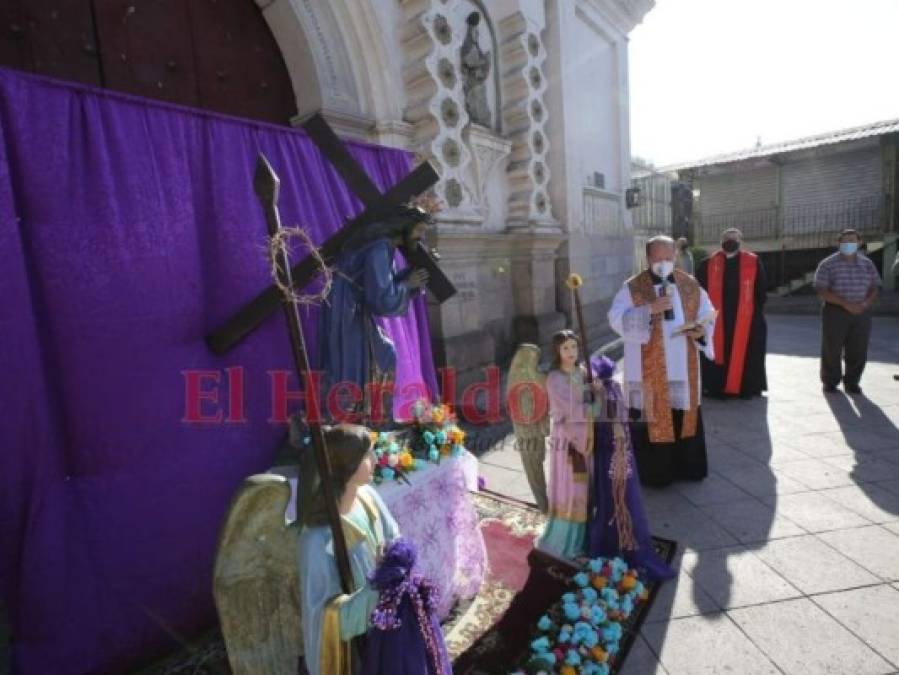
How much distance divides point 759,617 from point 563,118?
24.6ft

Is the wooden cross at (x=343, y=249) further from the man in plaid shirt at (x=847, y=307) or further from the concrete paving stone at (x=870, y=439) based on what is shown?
the man in plaid shirt at (x=847, y=307)

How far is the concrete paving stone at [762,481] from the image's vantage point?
3.82 metres

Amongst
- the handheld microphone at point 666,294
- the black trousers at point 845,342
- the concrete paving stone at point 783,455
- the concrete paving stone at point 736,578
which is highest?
the handheld microphone at point 666,294

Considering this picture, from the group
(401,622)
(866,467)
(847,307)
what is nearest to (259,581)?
(401,622)

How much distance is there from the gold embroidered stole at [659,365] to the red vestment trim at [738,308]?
7.96 feet

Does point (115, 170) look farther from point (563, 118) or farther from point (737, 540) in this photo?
point (563, 118)

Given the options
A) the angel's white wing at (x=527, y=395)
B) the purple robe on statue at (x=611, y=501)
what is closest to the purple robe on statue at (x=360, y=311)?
the angel's white wing at (x=527, y=395)

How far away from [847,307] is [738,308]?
126 centimetres

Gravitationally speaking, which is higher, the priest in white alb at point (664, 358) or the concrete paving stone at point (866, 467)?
the priest in white alb at point (664, 358)

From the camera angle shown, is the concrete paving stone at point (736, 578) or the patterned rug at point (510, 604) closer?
the patterned rug at point (510, 604)

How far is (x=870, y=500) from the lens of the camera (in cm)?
360

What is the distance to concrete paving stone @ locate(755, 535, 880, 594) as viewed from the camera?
2738 millimetres

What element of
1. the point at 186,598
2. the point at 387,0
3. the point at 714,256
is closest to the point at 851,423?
the point at 714,256

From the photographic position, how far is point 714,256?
6.15 meters
